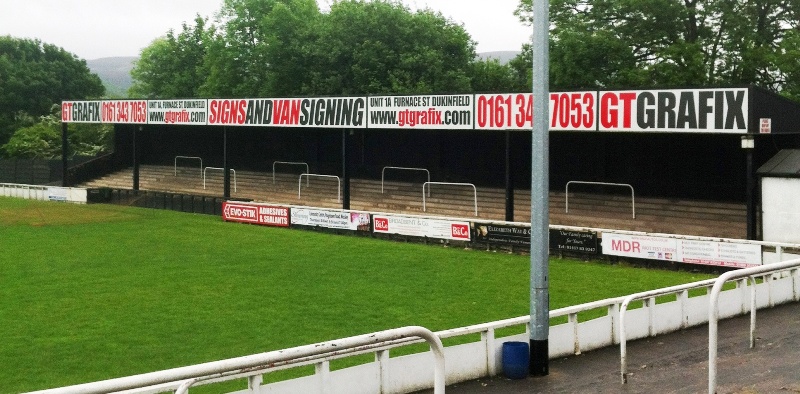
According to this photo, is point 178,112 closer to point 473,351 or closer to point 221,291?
point 221,291

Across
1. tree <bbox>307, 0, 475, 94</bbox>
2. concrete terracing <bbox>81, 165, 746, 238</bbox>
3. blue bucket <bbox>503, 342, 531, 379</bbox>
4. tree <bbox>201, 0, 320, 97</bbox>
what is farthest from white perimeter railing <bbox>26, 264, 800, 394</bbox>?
tree <bbox>201, 0, 320, 97</bbox>

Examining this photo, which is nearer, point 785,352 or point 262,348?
point 785,352

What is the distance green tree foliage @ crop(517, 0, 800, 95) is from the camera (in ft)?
163

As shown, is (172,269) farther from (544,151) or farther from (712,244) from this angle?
(544,151)

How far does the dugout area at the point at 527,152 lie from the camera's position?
104 ft

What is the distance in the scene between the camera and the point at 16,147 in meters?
73.3

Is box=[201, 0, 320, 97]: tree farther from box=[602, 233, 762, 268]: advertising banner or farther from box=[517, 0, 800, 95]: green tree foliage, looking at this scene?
box=[602, 233, 762, 268]: advertising banner

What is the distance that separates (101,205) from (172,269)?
70.4 feet

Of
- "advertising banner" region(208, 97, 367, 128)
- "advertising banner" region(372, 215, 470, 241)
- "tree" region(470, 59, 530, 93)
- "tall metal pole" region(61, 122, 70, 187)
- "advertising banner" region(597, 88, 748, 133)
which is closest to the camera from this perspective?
"advertising banner" region(597, 88, 748, 133)

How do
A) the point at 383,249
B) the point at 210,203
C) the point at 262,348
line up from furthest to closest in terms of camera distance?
the point at 210,203 → the point at 383,249 → the point at 262,348

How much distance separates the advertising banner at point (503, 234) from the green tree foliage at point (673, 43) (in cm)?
2219

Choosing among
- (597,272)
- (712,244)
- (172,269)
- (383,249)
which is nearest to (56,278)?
(172,269)

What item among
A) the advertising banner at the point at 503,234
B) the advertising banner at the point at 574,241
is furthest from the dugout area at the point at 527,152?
the advertising banner at the point at 574,241

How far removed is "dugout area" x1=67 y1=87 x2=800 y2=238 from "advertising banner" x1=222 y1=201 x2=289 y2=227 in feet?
7.78
